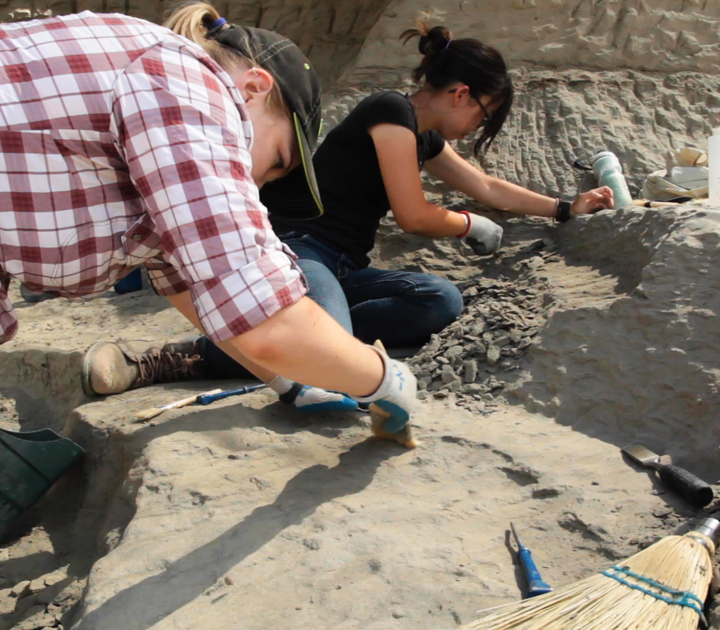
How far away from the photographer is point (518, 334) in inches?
91.7

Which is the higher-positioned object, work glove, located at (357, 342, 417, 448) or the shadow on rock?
work glove, located at (357, 342, 417, 448)

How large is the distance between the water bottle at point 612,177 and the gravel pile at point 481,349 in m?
0.58

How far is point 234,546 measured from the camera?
4.97 feet

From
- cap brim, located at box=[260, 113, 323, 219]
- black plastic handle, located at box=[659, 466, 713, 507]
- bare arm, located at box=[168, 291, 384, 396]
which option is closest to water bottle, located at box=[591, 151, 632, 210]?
black plastic handle, located at box=[659, 466, 713, 507]

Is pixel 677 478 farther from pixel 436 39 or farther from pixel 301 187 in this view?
pixel 436 39

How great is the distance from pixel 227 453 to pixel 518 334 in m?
1.02

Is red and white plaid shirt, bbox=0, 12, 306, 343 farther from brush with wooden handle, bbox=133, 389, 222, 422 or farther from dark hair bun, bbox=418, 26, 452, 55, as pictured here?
dark hair bun, bbox=418, 26, 452, 55

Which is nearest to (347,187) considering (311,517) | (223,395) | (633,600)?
(223,395)

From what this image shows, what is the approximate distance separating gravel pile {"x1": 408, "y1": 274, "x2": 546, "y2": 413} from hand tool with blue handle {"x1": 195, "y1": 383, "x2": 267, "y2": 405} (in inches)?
21.0

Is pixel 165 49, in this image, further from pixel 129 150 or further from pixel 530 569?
pixel 530 569

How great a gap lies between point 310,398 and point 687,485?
999 millimetres


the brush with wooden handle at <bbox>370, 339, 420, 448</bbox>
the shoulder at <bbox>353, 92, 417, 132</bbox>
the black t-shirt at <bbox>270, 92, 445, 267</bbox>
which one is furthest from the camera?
the black t-shirt at <bbox>270, 92, 445, 267</bbox>

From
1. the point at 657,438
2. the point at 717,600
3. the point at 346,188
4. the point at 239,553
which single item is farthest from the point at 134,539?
the point at 346,188

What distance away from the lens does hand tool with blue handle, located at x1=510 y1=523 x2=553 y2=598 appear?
1315mm
